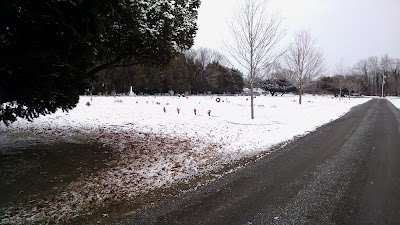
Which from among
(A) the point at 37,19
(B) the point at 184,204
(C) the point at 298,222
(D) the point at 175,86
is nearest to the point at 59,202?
(B) the point at 184,204

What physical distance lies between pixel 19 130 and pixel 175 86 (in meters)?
56.2

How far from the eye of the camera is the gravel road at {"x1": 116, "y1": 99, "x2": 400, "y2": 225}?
454cm

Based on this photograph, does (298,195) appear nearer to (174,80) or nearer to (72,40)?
(72,40)

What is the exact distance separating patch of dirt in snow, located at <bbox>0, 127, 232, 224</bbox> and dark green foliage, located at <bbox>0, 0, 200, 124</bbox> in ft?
7.40

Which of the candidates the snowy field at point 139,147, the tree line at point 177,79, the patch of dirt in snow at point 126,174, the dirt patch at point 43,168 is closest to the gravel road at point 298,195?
the patch of dirt in snow at point 126,174

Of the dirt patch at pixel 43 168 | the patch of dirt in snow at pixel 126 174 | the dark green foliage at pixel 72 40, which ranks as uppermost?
the dark green foliage at pixel 72 40

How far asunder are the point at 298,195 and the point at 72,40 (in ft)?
16.0

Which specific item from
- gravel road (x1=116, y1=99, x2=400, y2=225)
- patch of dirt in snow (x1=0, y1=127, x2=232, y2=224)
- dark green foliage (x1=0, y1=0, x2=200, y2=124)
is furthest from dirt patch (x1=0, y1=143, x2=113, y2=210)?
gravel road (x1=116, y1=99, x2=400, y2=225)

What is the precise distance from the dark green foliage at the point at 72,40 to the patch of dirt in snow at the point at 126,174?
2.26m

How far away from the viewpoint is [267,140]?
37.3ft

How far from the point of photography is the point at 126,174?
690cm

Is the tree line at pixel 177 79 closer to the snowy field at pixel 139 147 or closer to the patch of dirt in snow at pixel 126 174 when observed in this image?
the snowy field at pixel 139 147

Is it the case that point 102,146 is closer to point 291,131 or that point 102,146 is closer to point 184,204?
point 184,204

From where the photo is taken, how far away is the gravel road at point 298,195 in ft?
14.9
